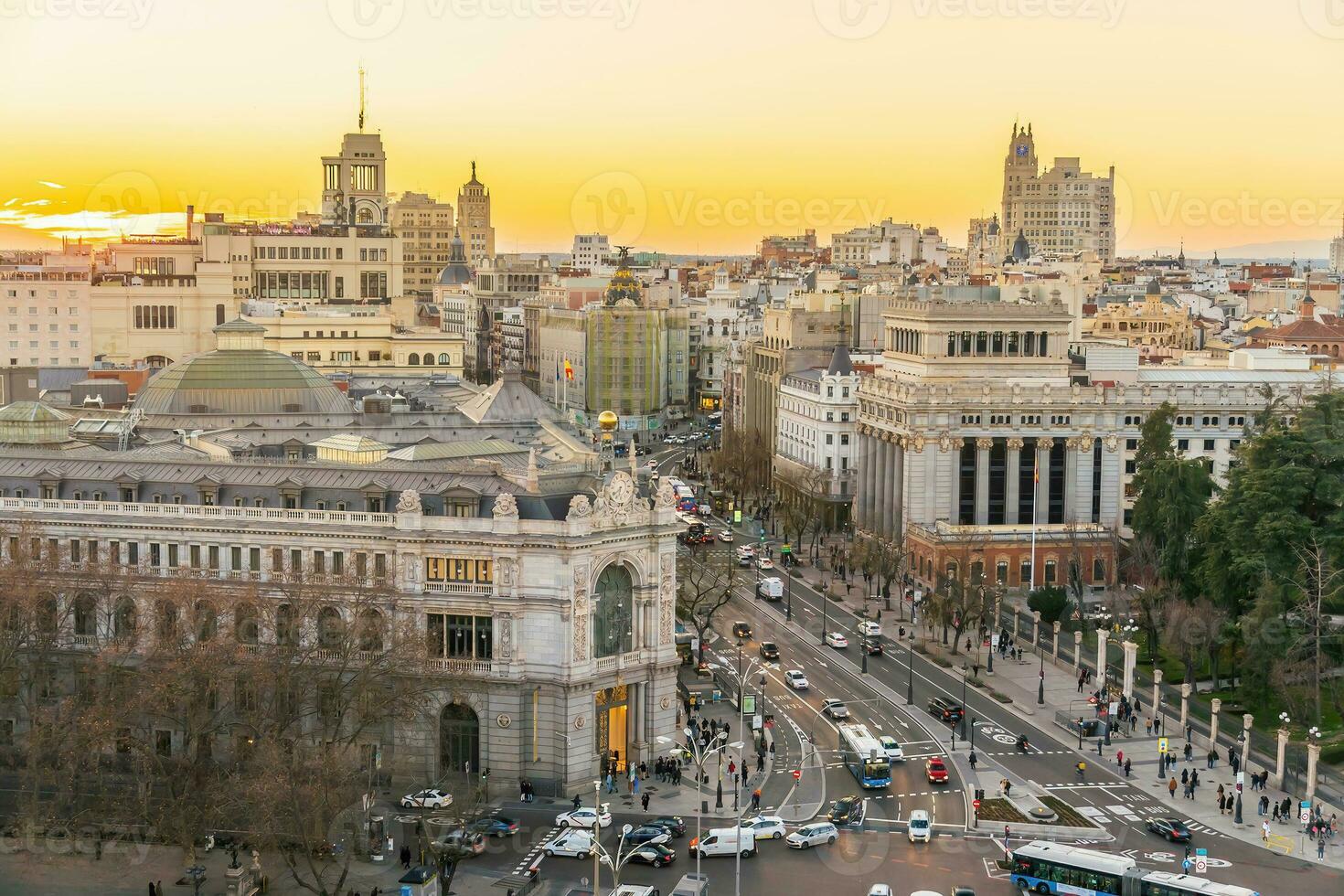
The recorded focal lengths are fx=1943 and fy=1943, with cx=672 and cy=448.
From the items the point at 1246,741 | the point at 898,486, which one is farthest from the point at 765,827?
the point at 898,486

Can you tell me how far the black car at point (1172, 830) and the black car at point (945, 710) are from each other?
61.6 feet

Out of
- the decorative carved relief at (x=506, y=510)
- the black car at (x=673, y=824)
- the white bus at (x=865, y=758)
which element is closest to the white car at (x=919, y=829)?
the white bus at (x=865, y=758)

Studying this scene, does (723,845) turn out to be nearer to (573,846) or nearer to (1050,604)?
(573,846)

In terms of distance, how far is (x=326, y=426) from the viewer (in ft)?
442

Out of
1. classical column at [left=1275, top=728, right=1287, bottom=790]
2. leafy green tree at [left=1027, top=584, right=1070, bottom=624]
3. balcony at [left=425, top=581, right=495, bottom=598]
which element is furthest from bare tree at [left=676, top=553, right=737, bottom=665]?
classical column at [left=1275, top=728, right=1287, bottom=790]

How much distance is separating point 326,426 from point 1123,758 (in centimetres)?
6080

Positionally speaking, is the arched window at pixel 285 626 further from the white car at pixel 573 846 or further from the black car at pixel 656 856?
the black car at pixel 656 856

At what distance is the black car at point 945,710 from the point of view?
355 ft

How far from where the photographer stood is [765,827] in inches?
3435

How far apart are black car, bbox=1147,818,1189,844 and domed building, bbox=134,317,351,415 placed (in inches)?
2798

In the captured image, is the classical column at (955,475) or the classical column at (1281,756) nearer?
the classical column at (1281,756)

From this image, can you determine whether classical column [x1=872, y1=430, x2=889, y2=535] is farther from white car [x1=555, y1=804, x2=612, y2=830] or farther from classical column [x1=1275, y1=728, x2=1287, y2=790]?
white car [x1=555, y1=804, x2=612, y2=830]

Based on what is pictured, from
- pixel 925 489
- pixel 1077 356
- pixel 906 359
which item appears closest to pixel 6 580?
pixel 925 489

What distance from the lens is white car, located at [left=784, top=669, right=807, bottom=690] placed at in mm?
115925
